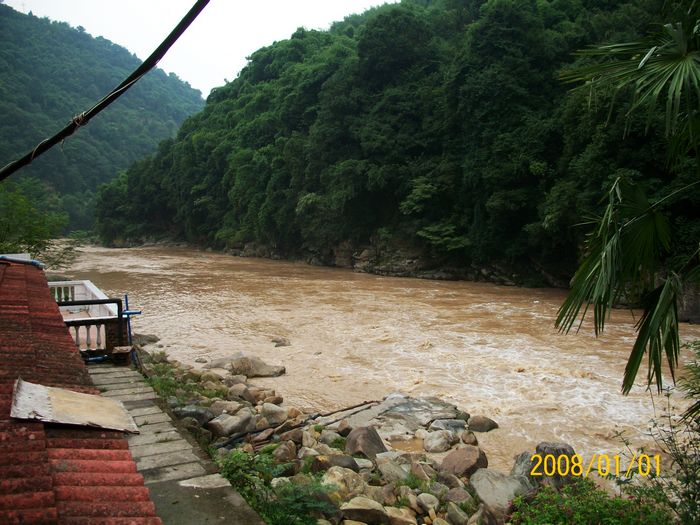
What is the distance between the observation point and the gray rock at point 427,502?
14.4ft

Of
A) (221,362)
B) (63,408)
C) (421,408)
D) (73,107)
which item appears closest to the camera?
(63,408)

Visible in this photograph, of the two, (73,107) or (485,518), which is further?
(73,107)

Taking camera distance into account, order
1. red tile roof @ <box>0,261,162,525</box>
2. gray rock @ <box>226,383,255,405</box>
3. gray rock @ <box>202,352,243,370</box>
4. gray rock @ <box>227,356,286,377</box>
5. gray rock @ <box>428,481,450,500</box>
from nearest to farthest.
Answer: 1. red tile roof @ <box>0,261,162,525</box>
2. gray rock @ <box>428,481,450,500</box>
3. gray rock @ <box>226,383,255,405</box>
4. gray rock @ <box>227,356,286,377</box>
5. gray rock @ <box>202,352,243,370</box>

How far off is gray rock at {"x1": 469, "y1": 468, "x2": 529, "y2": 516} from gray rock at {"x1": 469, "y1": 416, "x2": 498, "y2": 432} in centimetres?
176

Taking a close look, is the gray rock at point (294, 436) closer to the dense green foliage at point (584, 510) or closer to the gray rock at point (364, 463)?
the gray rock at point (364, 463)

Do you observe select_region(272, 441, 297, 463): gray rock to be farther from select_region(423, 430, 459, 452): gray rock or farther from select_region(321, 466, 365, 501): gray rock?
select_region(423, 430, 459, 452): gray rock

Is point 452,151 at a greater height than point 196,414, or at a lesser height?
greater

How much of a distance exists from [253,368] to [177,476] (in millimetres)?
6238

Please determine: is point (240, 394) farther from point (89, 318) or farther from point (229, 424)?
point (89, 318)

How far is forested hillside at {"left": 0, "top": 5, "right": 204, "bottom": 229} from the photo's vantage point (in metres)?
64.8

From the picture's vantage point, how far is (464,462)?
527 centimetres

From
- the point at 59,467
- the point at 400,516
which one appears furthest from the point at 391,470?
the point at 59,467

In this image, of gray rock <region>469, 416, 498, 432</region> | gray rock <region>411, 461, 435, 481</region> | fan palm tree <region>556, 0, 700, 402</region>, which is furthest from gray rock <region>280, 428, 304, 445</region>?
fan palm tree <region>556, 0, 700, 402</region>

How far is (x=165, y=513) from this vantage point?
2748 mm
